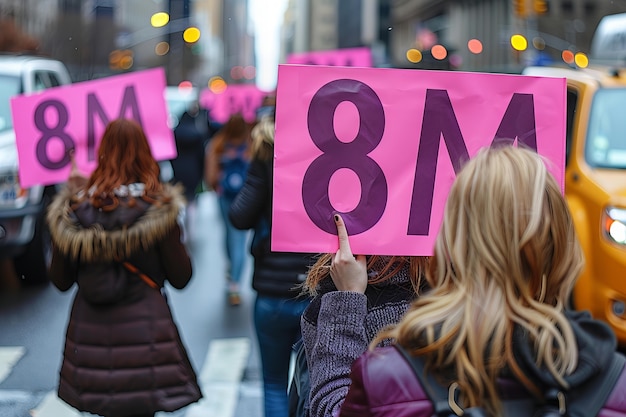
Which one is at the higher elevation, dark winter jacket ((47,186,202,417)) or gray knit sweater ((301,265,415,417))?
gray knit sweater ((301,265,415,417))

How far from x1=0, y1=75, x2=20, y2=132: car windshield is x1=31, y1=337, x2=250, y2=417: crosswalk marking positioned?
344 centimetres

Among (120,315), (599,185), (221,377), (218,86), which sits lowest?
(221,377)

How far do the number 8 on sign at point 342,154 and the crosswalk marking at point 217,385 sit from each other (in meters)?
2.68

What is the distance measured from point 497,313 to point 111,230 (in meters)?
2.59

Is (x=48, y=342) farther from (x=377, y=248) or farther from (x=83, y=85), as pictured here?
(x=377, y=248)

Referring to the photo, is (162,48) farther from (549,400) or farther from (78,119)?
(549,400)

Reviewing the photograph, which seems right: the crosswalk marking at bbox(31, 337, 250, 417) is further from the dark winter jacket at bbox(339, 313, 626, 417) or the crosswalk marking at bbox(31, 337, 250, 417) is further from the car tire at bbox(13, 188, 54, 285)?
the dark winter jacket at bbox(339, 313, 626, 417)

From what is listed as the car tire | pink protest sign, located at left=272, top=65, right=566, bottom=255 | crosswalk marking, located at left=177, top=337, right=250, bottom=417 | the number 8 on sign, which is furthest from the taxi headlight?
the car tire

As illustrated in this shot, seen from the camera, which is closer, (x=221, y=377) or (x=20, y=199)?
(x=221, y=377)

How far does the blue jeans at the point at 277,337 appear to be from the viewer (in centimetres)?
455

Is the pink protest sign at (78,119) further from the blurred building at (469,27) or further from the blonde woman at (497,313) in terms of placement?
the blurred building at (469,27)

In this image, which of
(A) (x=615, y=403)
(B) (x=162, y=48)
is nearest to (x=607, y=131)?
(A) (x=615, y=403)

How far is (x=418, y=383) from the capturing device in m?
1.83

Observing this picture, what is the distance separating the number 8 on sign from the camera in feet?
9.25
